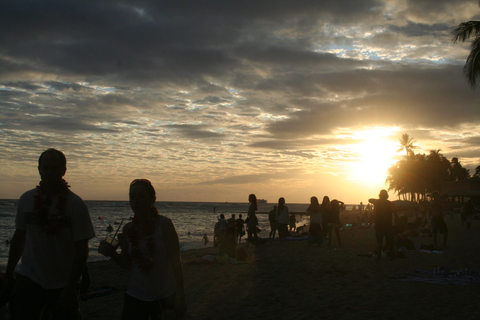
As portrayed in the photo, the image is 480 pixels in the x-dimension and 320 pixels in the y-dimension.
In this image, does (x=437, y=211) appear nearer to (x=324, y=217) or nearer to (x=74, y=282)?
(x=324, y=217)

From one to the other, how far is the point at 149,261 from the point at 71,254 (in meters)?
0.75

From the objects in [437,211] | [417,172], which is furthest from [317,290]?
[417,172]

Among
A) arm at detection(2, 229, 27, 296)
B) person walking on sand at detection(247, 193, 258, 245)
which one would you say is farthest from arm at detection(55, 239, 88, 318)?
person walking on sand at detection(247, 193, 258, 245)

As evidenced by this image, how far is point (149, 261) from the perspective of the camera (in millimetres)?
3412

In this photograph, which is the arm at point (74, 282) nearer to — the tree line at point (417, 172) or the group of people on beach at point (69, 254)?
the group of people on beach at point (69, 254)

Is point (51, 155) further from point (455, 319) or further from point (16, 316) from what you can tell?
point (455, 319)

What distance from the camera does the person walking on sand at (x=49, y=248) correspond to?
11.3ft

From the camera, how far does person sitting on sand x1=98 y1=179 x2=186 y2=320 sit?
11.1ft

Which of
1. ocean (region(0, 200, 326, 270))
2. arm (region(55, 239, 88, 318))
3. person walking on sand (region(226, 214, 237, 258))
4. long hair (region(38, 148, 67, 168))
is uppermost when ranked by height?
long hair (region(38, 148, 67, 168))

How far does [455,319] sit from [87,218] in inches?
207

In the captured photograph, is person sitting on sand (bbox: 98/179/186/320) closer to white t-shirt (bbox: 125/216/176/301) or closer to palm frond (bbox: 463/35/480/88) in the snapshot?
white t-shirt (bbox: 125/216/176/301)

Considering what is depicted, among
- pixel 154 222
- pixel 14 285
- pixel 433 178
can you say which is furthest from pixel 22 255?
pixel 433 178

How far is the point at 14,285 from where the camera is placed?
369cm

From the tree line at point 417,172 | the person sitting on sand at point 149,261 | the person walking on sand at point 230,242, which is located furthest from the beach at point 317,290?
the tree line at point 417,172
